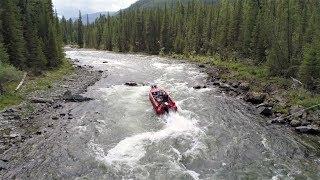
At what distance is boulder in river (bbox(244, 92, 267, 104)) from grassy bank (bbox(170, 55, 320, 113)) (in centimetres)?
127

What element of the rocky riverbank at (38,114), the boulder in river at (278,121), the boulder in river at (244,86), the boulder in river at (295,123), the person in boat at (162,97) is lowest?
the rocky riverbank at (38,114)

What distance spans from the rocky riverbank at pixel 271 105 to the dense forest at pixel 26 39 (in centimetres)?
2343

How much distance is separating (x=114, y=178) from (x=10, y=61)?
33.1 metres

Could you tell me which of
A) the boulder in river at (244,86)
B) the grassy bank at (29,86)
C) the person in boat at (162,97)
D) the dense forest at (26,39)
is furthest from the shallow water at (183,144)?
the dense forest at (26,39)

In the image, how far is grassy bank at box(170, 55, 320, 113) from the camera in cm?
3622

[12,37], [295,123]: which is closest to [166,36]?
[12,37]

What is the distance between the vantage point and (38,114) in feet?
111

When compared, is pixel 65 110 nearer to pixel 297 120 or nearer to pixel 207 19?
pixel 297 120

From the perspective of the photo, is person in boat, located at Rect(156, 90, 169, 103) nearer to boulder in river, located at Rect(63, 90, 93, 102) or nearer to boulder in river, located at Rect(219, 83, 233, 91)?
boulder in river, located at Rect(63, 90, 93, 102)

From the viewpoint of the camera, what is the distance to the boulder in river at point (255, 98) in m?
39.5

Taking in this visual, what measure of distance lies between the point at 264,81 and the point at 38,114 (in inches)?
1122

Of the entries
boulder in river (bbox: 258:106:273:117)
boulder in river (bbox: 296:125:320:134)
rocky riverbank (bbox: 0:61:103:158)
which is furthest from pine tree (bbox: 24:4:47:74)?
boulder in river (bbox: 296:125:320:134)

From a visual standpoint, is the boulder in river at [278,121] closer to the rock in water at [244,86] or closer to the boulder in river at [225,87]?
the rock in water at [244,86]

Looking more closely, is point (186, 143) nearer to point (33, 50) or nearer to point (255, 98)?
point (255, 98)
